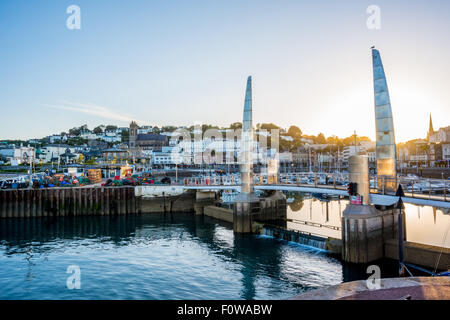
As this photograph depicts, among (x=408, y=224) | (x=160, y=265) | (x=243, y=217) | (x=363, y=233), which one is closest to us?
(x=363, y=233)

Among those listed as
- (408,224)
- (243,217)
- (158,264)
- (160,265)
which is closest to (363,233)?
(243,217)

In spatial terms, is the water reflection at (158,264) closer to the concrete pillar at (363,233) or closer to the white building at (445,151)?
the concrete pillar at (363,233)

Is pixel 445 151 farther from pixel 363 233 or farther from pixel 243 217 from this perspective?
pixel 363 233

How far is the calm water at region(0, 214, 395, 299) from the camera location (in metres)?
20.7

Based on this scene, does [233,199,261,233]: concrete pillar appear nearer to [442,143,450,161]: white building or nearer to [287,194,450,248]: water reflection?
[287,194,450,248]: water reflection

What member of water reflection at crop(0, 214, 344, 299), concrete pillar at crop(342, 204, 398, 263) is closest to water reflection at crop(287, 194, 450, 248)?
concrete pillar at crop(342, 204, 398, 263)

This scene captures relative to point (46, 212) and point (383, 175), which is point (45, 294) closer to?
point (383, 175)

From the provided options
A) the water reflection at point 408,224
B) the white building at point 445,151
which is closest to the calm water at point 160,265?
the water reflection at point 408,224

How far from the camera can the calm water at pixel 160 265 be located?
2072cm

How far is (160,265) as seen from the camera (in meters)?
26.2

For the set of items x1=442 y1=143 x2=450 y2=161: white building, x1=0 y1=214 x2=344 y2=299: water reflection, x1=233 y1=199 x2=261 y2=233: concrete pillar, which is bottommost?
x1=0 y1=214 x2=344 y2=299: water reflection
